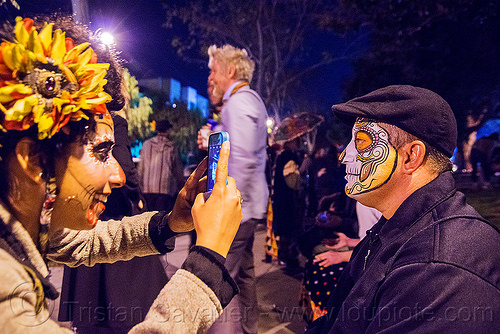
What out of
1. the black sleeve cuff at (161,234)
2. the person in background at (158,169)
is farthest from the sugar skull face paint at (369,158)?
the person in background at (158,169)

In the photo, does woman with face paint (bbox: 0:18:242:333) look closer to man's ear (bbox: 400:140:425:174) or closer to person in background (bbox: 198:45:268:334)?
man's ear (bbox: 400:140:425:174)

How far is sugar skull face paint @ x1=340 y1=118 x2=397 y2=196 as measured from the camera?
1830 mm

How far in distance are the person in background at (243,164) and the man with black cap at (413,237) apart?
3.91ft

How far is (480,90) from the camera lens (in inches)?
675

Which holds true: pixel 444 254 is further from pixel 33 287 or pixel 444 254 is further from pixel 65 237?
pixel 65 237

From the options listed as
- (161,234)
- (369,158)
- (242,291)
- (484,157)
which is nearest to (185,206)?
(161,234)

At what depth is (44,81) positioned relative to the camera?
123cm

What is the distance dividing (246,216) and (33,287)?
7.09 feet

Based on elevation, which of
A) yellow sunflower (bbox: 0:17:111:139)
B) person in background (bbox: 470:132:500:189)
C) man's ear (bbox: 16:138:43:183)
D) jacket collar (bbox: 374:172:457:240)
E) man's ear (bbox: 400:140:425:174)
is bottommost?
jacket collar (bbox: 374:172:457:240)

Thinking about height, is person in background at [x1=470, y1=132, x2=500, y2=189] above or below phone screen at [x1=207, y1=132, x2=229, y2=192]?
above

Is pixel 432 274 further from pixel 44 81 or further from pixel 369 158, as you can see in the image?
pixel 44 81

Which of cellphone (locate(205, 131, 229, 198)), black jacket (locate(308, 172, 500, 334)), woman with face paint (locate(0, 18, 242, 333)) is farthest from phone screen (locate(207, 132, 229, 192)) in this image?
black jacket (locate(308, 172, 500, 334))

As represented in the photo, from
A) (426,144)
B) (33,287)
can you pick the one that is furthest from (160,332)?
(426,144)

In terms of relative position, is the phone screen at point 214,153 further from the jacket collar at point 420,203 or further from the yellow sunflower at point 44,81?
the jacket collar at point 420,203
